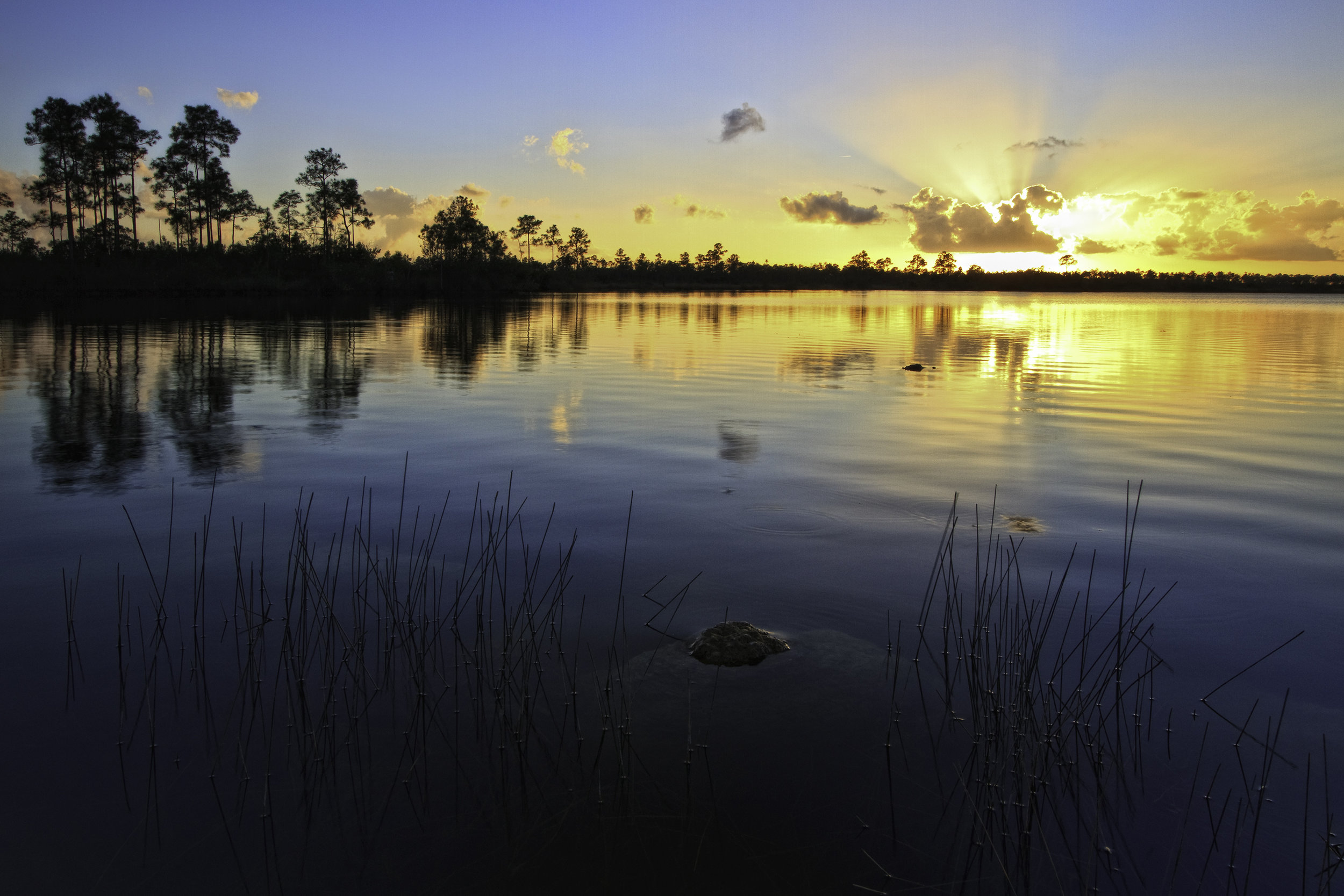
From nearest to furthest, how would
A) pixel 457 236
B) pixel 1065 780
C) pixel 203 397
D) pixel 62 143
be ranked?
pixel 1065 780
pixel 203 397
pixel 62 143
pixel 457 236

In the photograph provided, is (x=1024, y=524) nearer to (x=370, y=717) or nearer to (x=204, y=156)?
(x=370, y=717)

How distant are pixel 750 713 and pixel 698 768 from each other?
0.77 m

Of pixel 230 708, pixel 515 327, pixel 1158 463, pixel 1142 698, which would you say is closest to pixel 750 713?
pixel 1142 698

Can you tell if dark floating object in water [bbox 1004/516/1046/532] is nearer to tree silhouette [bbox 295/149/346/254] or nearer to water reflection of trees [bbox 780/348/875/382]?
water reflection of trees [bbox 780/348/875/382]

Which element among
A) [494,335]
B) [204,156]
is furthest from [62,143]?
[494,335]

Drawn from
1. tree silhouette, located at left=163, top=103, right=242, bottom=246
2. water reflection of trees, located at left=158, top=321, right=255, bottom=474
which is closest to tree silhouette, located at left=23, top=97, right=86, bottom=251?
tree silhouette, located at left=163, top=103, right=242, bottom=246

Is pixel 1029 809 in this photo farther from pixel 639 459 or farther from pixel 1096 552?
pixel 639 459

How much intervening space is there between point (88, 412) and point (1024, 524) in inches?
718

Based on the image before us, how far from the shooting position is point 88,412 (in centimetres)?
1714

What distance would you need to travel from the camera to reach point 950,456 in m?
14.0

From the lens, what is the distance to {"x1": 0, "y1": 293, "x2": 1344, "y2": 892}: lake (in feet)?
21.7

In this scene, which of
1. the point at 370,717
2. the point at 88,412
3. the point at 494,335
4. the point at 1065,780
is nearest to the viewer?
the point at 1065,780

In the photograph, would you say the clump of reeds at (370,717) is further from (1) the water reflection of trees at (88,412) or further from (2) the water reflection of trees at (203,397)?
(2) the water reflection of trees at (203,397)

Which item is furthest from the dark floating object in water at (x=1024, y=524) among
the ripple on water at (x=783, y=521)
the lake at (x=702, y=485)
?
the ripple on water at (x=783, y=521)
